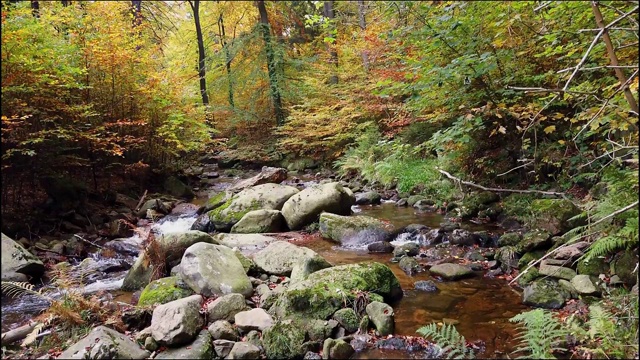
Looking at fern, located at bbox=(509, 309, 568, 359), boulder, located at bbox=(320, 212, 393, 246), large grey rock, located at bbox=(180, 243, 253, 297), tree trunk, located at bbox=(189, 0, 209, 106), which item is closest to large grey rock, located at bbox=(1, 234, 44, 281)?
large grey rock, located at bbox=(180, 243, 253, 297)

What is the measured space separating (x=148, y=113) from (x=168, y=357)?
29.4ft

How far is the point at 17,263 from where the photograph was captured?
20.5ft

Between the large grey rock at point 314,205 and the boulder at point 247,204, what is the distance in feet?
1.66

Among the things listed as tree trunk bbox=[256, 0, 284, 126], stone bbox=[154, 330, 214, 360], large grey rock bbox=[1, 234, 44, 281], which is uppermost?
tree trunk bbox=[256, 0, 284, 126]

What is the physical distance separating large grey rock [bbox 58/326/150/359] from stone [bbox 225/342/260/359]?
2.94ft

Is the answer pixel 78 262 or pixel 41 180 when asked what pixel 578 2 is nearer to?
pixel 78 262

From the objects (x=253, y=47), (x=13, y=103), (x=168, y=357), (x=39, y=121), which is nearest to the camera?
(x=168, y=357)

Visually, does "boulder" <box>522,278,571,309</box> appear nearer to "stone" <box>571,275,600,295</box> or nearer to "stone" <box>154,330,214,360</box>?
"stone" <box>571,275,600,295</box>

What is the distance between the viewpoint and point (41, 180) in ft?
28.4

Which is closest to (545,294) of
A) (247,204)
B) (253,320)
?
(253,320)

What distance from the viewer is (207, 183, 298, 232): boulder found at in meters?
9.72

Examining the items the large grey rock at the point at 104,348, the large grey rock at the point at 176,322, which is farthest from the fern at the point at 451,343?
the large grey rock at the point at 104,348

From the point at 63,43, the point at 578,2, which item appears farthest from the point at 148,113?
the point at 578,2

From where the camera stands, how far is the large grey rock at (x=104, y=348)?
13.0ft
